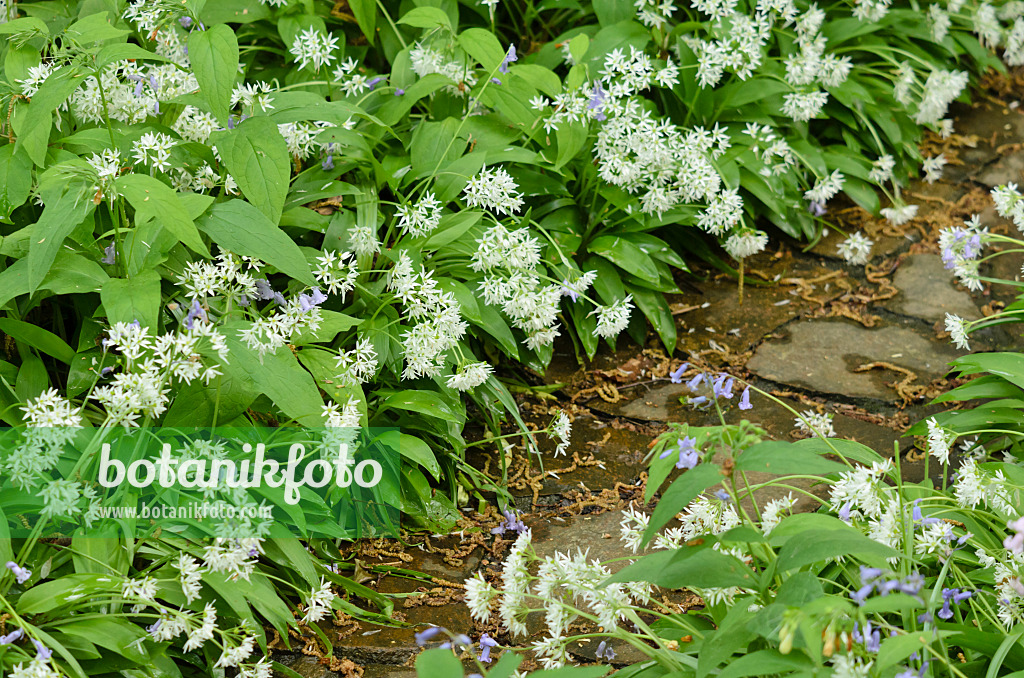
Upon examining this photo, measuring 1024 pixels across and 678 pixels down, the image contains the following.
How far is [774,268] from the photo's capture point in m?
3.61

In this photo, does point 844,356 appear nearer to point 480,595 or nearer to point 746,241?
point 746,241

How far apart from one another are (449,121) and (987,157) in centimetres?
284

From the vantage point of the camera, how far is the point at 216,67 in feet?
7.05

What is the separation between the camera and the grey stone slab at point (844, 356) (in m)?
2.98

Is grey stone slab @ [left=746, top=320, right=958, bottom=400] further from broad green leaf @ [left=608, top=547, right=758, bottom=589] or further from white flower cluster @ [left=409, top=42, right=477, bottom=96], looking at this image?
broad green leaf @ [left=608, top=547, right=758, bottom=589]

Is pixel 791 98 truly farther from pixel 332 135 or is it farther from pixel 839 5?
pixel 332 135

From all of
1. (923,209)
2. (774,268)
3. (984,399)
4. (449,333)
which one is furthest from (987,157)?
(449,333)

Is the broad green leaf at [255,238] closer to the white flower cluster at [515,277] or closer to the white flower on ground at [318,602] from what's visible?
the white flower cluster at [515,277]

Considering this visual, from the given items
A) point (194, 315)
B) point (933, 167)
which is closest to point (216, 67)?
point (194, 315)

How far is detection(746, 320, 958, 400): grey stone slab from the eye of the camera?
2.98 metres

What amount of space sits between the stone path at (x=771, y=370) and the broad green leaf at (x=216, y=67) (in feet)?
4.10
